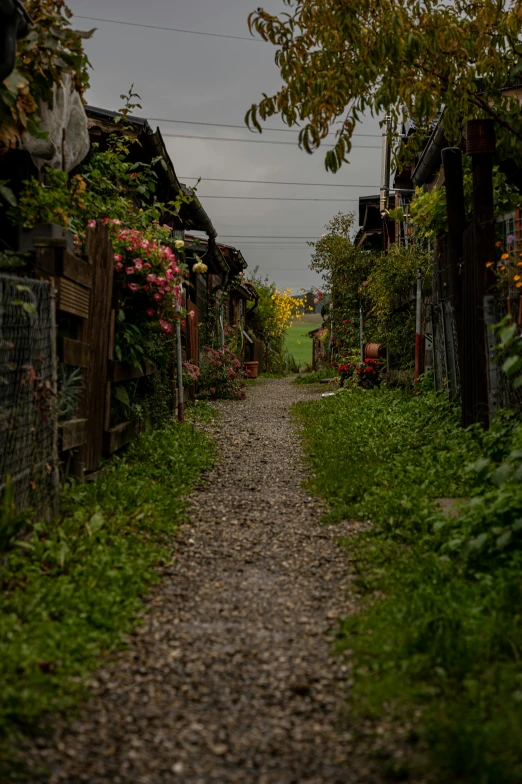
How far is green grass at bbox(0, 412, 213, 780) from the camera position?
110 inches

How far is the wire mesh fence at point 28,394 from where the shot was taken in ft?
13.3

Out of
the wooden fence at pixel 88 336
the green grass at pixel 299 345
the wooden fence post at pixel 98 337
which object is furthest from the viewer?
the green grass at pixel 299 345

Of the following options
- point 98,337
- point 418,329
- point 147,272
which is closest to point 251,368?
point 418,329

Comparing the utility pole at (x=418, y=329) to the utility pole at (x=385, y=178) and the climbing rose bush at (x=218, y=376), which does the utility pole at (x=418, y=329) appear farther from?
the utility pole at (x=385, y=178)

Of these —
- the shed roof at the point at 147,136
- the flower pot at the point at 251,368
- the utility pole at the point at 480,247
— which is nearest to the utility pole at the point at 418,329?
the shed roof at the point at 147,136

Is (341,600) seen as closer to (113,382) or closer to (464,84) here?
(113,382)

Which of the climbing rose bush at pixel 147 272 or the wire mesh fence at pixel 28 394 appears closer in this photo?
the wire mesh fence at pixel 28 394

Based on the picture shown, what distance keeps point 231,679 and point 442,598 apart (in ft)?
3.42

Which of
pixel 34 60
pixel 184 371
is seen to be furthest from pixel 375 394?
pixel 34 60

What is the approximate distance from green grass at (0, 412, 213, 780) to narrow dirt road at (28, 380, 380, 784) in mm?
114

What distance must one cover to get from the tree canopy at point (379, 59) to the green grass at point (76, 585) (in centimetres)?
291

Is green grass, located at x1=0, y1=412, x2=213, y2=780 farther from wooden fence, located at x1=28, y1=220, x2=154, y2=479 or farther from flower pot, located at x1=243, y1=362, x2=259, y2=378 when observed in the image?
flower pot, located at x1=243, y1=362, x2=259, y2=378

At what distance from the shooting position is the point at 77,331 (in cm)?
566

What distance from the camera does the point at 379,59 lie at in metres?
6.14
